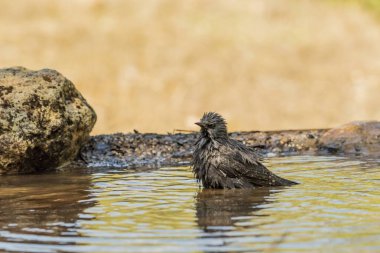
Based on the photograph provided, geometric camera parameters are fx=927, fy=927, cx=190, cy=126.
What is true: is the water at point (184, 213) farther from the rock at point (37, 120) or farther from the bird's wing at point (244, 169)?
the rock at point (37, 120)

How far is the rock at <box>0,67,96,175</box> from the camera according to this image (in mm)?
11156

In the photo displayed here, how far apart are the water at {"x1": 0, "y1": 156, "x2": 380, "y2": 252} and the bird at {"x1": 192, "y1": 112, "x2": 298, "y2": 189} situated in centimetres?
19

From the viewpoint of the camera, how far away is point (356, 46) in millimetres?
28609

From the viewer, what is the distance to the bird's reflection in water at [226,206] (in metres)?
7.48

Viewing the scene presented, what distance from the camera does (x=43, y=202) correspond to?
29.3ft

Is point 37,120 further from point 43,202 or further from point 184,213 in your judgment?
point 184,213

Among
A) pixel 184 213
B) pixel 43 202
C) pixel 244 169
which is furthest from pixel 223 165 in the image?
pixel 43 202

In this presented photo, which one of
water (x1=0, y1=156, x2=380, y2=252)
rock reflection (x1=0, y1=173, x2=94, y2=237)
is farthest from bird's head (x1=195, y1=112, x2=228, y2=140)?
rock reflection (x1=0, y1=173, x2=94, y2=237)

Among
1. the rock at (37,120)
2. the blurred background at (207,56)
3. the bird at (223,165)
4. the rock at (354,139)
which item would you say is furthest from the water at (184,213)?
the blurred background at (207,56)

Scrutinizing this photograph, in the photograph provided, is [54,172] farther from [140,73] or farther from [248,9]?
[248,9]

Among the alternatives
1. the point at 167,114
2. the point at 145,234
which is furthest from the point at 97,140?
the point at 167,114

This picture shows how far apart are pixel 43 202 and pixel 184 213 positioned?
64.3 inches

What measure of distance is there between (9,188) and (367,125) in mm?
5281

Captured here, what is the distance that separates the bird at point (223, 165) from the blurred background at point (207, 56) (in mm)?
15185
